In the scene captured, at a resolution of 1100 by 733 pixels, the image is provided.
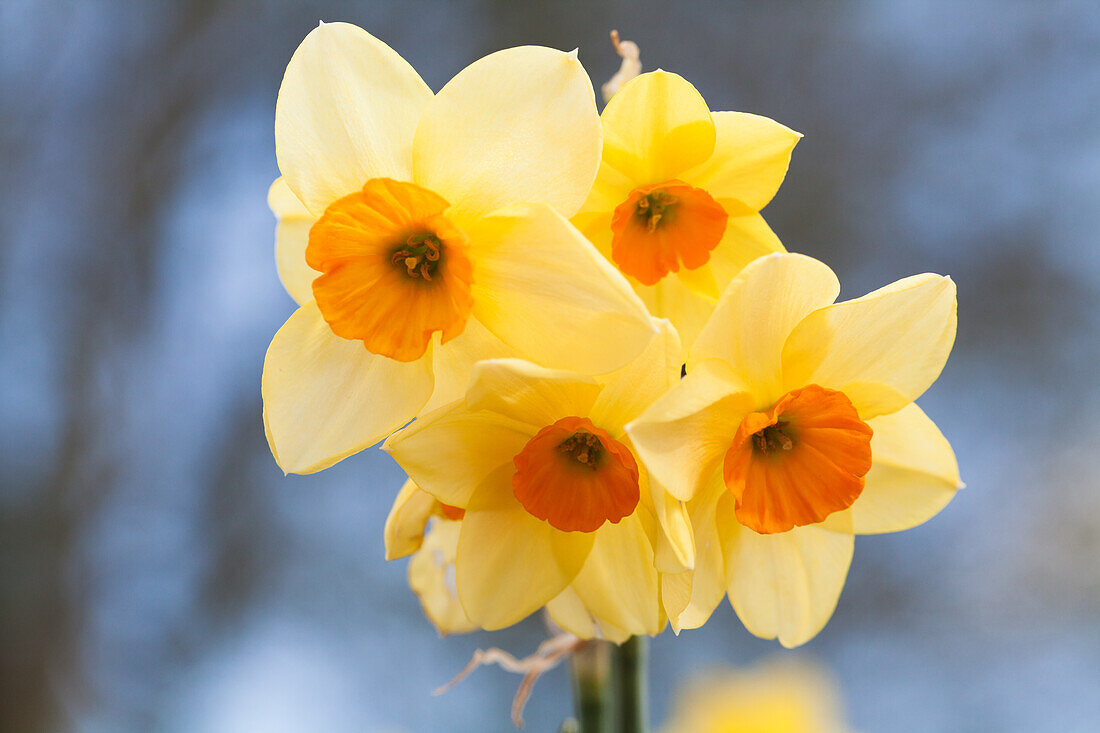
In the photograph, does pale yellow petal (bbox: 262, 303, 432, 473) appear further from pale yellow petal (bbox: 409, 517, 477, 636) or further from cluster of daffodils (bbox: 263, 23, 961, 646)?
pale yellow petal (bbox: 409, 517, 477, 636)

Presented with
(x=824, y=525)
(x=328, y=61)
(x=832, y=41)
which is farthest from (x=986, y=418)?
(x=328, y=61)

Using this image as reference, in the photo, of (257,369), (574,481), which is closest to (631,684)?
(574,481)

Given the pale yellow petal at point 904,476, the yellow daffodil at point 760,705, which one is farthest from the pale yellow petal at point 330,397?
the yellow daffodil at point 760,705

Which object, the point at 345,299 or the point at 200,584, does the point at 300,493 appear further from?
the point at 345,299

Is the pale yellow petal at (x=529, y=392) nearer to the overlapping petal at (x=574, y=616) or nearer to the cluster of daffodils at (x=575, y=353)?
the cluster of daffodils at (x=575, y=353)

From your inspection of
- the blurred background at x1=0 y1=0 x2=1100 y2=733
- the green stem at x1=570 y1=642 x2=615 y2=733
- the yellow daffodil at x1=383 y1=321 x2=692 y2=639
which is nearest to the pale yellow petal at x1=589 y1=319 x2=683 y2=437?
the yellow daffodil at x1=383 y1=321 x2=692 y2=639

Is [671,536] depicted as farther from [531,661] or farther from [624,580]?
[531,661]
